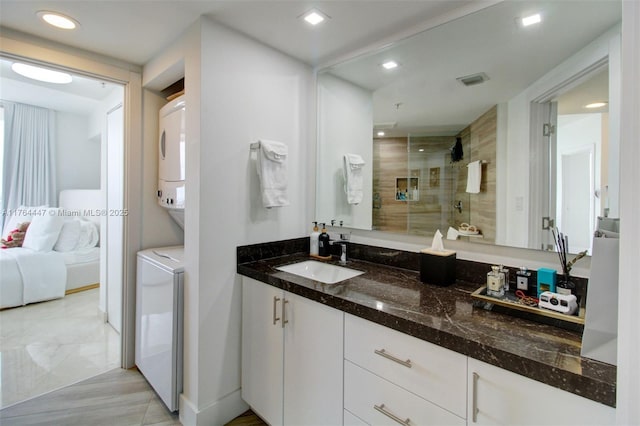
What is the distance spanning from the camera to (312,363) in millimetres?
1394

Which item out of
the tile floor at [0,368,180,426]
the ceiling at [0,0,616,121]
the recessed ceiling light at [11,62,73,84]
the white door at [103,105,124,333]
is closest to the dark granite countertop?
the ceiling at [0,0,616,121]

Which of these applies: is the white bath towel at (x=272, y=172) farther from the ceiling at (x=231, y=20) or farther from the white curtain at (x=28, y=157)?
the white curtain at (x=28, y=157)

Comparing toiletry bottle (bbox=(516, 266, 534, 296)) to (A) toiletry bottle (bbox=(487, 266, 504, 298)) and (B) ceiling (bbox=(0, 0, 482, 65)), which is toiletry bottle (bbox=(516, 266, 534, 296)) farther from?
(B) ceiling (bbox=(0, 0, 482, 65))

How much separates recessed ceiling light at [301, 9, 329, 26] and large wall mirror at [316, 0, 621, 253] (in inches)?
15.6

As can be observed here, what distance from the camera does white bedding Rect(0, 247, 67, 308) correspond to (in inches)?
129

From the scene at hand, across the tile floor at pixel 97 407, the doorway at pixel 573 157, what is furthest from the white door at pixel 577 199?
the tile floor at pixel 97 407

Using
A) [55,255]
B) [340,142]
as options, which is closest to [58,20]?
[340,142]

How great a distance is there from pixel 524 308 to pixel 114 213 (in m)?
2.95

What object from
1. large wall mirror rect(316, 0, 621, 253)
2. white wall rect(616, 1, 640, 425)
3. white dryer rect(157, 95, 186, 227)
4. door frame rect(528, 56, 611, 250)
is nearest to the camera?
white wall rect(616, 1, 640, 425)

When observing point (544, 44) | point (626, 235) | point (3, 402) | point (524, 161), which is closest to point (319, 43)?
point (544, 44)

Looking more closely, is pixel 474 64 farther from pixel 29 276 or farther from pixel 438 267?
pixel 29 276

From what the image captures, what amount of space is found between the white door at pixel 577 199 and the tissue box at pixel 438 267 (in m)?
0.46

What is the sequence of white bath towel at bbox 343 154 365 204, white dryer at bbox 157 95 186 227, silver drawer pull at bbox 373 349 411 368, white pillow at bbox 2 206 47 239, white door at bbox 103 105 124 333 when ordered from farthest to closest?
white pillow at bbox 2 206 47 239 → white door at bbox 103 105 124 333 → white bath towel at bbox 343 154 365 204 → white dryer at bbox 157 95 186 227 → silver drawer pull at bbox 373 349 411 368

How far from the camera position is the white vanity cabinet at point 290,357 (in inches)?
51.8
